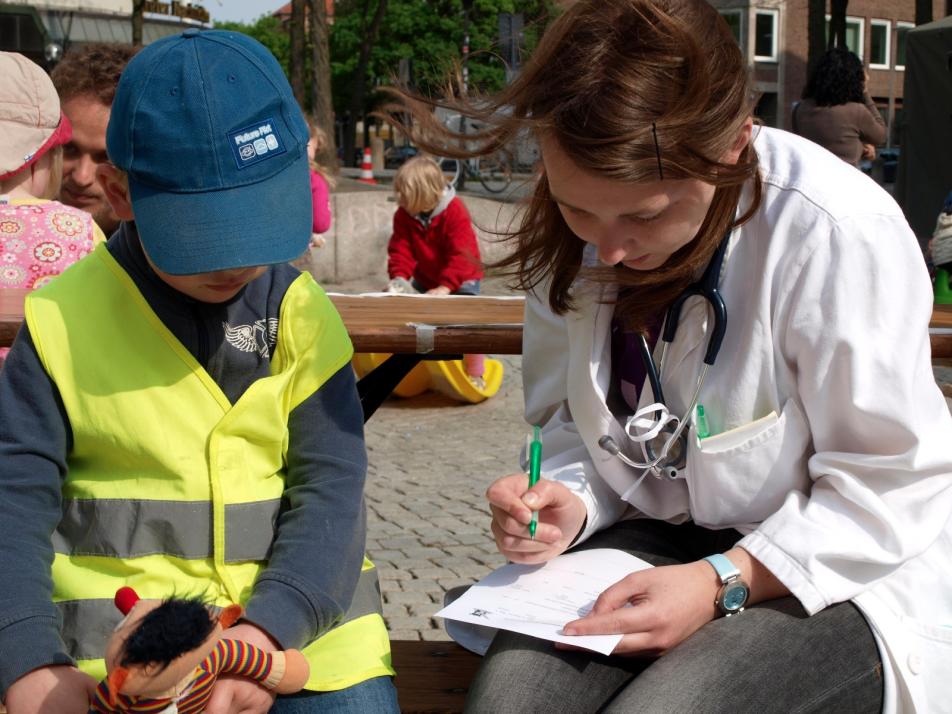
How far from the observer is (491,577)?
209 cm

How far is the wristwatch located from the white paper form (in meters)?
0.20

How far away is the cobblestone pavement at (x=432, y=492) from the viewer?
408cm

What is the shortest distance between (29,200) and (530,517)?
1669mm

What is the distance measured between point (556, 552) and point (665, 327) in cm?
45

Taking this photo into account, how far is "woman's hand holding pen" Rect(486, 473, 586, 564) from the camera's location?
2014 mm

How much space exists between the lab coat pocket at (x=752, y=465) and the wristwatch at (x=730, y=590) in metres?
0.13

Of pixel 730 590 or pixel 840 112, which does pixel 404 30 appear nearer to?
pixel 840 112

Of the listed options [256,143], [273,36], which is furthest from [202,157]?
[273,36]

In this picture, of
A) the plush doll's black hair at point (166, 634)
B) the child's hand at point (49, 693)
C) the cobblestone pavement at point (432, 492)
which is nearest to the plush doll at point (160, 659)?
the plush doll's black hair at point (166, 634)

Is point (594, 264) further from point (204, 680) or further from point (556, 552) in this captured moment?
point (204, 680)

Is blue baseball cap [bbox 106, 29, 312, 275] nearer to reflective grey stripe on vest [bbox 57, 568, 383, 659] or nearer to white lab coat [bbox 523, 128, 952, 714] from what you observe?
reflective grey stripe on vest [bbox 57, 568, 383, 659]

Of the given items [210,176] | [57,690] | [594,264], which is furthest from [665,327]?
[57,690]

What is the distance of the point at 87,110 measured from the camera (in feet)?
10.8

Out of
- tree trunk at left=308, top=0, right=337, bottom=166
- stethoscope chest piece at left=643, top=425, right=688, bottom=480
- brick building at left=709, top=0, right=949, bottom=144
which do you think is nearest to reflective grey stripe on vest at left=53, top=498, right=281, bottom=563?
stethoscope chest piece at left=643, top=425, right=688, bottom=480
